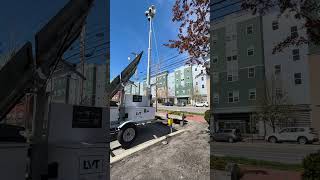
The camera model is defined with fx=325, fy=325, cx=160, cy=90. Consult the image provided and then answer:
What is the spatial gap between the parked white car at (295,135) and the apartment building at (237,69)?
0.44ft

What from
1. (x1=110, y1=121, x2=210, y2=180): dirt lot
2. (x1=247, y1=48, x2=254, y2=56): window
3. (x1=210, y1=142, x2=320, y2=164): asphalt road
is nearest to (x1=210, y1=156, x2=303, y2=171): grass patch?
(x1=210, y1=142, x2=320, y2=164): asphalt road

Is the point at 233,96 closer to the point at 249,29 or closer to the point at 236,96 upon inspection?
the point at 236,96

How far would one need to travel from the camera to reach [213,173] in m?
1.81

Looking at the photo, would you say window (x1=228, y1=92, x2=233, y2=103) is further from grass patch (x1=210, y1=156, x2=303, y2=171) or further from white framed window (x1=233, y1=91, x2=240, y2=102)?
grass patch (x1=210, y1=156, x2=303, y2=171)

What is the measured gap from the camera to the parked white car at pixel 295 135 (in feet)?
4.29

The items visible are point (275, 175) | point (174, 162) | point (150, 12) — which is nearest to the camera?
point (275, 175)

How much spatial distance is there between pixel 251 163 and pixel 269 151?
0.11 meters

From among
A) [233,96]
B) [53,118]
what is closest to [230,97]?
[233,96]

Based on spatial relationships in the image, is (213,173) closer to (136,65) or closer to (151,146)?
(136,65)

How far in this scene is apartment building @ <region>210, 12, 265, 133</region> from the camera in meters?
1.51

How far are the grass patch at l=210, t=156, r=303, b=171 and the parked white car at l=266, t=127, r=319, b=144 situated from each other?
0.34 feet

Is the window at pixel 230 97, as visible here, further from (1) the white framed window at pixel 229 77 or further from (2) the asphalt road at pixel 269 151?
(2) the asphalt road at pixel 269 151

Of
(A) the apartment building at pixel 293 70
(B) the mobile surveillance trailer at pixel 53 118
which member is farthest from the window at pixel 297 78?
(B) the mobile surveillance trailer at pixel 53 118

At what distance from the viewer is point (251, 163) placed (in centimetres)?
153
